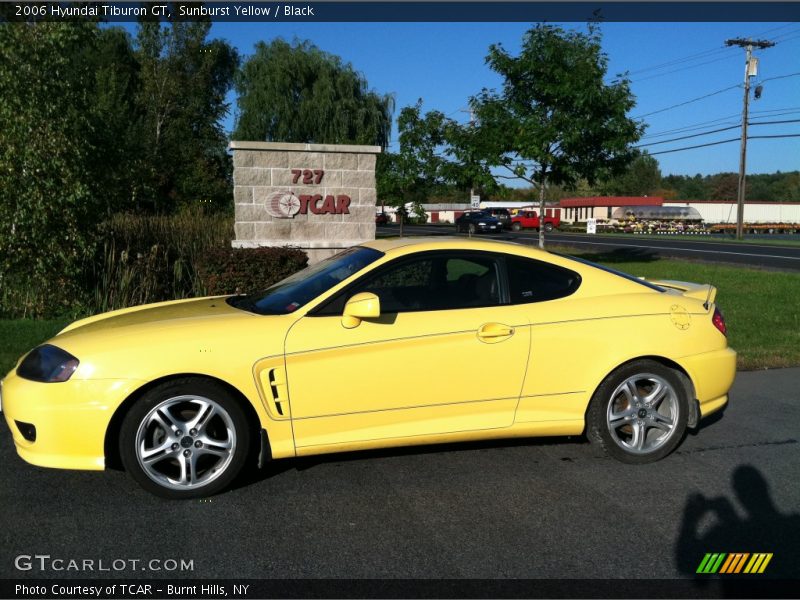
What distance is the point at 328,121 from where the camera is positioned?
33.9m

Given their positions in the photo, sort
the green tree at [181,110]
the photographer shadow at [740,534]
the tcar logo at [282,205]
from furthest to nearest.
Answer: the green tree at [181,110]
the tcar logo at [282,205]
the photographer shadow at [740,534]

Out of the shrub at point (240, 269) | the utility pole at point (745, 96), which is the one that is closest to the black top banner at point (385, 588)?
the shrub at point (240, 269)

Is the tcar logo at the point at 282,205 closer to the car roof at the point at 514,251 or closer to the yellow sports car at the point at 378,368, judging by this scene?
the yellow sports car at the point at 378,368

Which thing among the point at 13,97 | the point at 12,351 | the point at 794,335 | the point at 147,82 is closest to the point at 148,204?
the point at 147,82

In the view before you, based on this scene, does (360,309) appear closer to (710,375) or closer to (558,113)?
(710,375)

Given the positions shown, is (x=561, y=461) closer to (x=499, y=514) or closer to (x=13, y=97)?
(x=499, y=514)

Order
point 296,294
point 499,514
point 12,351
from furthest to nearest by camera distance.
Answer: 1. point 12,351
2. point 296,294
3. point 499,514

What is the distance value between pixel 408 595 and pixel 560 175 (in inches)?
694

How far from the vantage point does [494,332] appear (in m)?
4.65

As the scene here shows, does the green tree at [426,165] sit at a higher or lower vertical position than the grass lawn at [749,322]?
higher

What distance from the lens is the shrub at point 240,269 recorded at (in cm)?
1053

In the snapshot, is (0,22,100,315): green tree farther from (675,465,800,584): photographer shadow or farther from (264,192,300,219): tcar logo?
(675,465,800,584): photographer shadow

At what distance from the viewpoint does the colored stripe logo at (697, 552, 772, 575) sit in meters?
3.51

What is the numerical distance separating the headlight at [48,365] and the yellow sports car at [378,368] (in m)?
0.01
